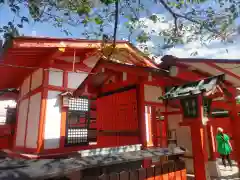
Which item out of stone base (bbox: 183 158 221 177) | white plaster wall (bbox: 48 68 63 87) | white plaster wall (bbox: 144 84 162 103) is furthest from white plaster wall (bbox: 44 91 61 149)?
stone base (bbox: 183 158 221 177)

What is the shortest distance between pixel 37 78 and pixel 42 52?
4.11 ft

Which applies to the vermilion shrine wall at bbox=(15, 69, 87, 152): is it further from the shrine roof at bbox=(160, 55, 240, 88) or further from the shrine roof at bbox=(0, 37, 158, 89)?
the shrine roof at bbox=(160, 55, 240, 88)

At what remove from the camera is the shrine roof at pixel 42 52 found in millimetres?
6250

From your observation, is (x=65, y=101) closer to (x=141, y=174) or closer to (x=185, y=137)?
(x=141, y=174)

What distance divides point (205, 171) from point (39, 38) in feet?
20.3

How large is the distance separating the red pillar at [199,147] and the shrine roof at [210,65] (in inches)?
53.7

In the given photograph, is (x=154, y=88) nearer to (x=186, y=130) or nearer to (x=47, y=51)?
(x=186, y=130)

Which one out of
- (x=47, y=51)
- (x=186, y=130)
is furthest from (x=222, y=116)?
(x=47, y=51)

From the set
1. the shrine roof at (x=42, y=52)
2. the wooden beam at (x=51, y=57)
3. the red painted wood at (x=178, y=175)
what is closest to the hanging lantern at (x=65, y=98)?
the wooden beam at (x=51, y=57)

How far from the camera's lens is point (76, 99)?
7.91 m

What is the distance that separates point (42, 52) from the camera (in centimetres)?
734

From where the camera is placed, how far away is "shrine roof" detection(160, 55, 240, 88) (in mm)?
5004

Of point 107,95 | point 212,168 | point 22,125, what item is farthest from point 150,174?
point 22,125

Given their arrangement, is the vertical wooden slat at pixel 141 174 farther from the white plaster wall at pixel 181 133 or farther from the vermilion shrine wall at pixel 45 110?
the white plaster wall at pixel 181 133
